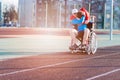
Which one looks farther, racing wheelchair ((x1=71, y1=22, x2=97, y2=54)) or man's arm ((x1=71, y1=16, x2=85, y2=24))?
man's arm ((x1=71, y1=16, x2=85, y2=24))

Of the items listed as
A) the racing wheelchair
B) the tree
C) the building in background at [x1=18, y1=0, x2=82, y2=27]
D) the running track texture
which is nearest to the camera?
the running track texture

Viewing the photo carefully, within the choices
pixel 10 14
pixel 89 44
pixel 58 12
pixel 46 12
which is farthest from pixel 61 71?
pixel 10 14

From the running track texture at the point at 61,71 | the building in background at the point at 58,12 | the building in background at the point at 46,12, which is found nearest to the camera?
the running track texture at the point at 61,71

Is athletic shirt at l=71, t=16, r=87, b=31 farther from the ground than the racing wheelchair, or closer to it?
farther from the ground

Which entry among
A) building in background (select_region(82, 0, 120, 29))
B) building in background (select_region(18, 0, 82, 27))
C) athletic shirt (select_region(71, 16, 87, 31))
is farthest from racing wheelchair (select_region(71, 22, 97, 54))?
building in background (select_region(82, 0, 120, 29))

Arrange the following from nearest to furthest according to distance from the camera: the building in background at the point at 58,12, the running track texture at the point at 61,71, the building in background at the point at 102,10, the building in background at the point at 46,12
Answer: the running track texture at the point at 61,71 < the building in background at the point at 102,10 < the building in background at the point at 58,12 < the building in background at the point at 46,12

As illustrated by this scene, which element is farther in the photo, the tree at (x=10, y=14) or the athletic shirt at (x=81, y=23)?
the tree at (x=10, y=14)

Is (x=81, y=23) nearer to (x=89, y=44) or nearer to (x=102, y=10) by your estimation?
(x=89, y=44)

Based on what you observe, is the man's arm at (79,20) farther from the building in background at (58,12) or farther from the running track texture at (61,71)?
the building in background at (58,12)

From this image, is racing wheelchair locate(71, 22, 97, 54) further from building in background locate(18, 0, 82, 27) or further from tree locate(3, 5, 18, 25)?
tree locate(3, 5, 18, 25)

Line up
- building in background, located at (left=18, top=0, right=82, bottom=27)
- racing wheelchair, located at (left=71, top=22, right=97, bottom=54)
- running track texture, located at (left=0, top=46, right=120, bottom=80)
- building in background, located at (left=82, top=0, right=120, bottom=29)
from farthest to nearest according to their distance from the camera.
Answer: building in background, located at (left=18, top=0, right=82, bottom=27) < building in background, located at (left=82, top=0, right=120, bottom=29) < racing wheelchair, located at (left=71, top=22, right=97, bottom=54) < running track texture, located at (left=0, top=46, right=120, bottom=80)

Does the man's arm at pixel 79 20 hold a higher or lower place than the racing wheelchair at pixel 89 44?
higher

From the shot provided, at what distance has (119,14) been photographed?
3996 inches

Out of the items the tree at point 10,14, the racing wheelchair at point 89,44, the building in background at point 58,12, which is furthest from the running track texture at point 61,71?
the tree at point 10,14
